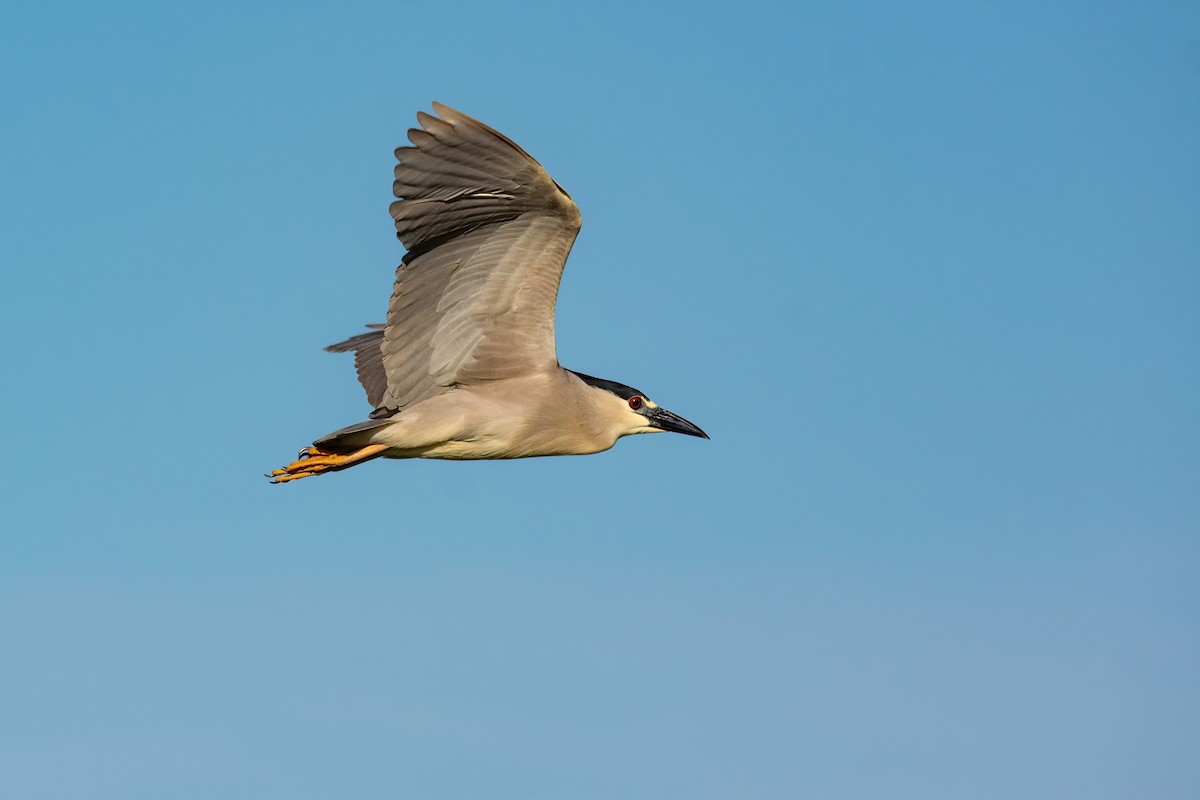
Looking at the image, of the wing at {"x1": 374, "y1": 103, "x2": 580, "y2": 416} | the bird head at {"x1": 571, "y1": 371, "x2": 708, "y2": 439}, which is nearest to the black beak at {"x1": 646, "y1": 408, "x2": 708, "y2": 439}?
the bird head at {"x1": 571, "y1": 371, "x2": 708, "y2": 439}

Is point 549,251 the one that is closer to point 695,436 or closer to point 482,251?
A: point 482,251

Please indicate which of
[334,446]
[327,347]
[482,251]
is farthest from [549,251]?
[327,347]

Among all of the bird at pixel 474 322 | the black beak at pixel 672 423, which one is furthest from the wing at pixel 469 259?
the black beak at pixel 672 423

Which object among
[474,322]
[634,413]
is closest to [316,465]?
[474,322]

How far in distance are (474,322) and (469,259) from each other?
65cm

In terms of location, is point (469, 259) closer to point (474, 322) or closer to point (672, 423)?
point (474, 322)

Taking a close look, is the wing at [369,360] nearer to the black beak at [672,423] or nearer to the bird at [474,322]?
the bird at [474,322]

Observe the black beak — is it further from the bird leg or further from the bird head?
the bird leg

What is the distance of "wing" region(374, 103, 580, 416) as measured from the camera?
10.5m

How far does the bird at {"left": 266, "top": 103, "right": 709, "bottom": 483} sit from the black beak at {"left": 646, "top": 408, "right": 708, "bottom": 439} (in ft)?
1.03

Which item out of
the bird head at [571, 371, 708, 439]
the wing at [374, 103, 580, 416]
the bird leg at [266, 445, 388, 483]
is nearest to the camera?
the wing at [374, 103, 580, 416]

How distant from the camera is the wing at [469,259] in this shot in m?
10.5

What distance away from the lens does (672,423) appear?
1309 centimetres

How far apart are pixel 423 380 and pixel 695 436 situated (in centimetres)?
270
